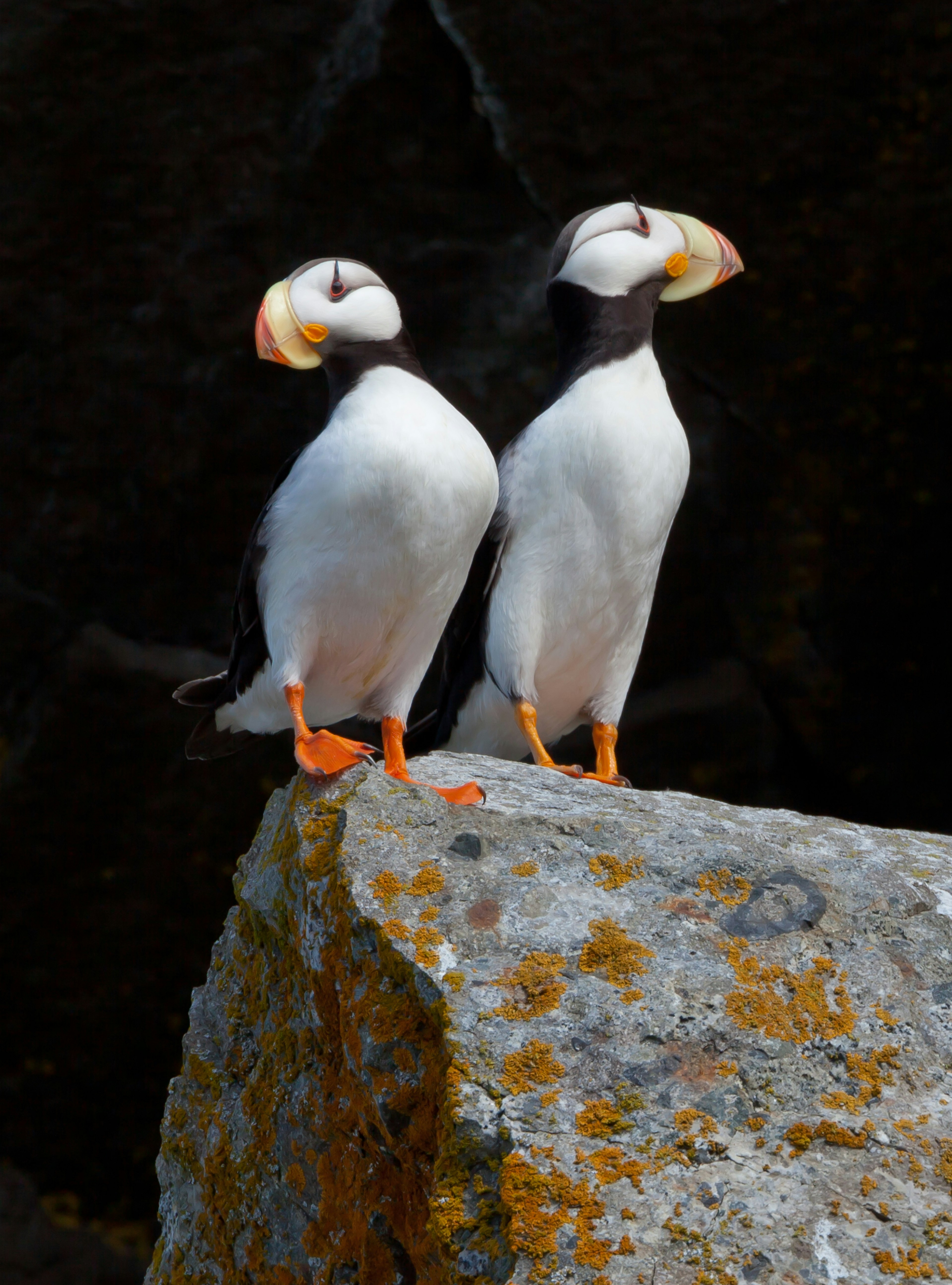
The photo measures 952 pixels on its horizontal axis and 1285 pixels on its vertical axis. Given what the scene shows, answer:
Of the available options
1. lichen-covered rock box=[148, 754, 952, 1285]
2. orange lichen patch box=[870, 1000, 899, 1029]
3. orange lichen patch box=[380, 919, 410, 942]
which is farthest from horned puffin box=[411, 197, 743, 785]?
orange lichen patch box=[870, 1000, 899, 1029]

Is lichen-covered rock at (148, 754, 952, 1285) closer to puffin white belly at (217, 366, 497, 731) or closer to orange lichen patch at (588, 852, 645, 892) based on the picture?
orange lichen patch at (588, 852, 645, 892)

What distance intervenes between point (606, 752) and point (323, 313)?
140 cm

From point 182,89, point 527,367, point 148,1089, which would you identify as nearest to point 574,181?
point 527,367

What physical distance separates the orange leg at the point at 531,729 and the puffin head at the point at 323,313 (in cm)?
104

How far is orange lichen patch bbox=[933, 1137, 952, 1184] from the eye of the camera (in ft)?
5.61

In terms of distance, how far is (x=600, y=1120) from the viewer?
178cm

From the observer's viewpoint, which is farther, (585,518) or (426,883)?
(585,518)

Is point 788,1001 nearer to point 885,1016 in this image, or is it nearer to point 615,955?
point 885,1016

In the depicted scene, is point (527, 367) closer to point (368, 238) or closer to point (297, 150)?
point (368, 238)

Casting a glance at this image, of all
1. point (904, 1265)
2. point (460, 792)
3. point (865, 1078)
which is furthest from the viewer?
point (460, 792)

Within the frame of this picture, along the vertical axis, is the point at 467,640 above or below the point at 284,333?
below

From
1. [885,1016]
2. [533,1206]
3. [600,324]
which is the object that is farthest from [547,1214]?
[600,324]

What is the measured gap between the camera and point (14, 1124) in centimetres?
573

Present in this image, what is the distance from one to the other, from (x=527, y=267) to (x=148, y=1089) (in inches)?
148
